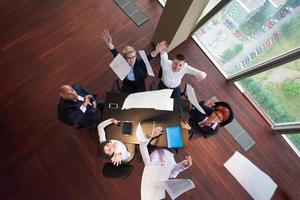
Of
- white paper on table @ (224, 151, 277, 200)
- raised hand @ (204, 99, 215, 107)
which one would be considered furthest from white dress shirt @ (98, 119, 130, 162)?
white paper on table @ (224, 151, 277, 200)

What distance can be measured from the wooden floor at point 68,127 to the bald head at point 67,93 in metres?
1.07

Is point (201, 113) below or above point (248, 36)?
below

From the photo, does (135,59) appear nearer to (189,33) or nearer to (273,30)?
(189,33)

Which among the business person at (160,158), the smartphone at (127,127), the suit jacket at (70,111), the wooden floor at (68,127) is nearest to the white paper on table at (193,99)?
the business person at (160,158)

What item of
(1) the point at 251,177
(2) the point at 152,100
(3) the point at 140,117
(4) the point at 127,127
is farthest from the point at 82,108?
(1) the point at 251,177

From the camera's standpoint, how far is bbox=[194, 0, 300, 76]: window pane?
316 centimetres

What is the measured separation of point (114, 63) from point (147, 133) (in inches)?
35.2

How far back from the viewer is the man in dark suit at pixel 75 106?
2.81 metres

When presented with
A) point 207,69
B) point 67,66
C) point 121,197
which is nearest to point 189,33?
point 207,69

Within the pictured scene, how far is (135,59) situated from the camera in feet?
10.6

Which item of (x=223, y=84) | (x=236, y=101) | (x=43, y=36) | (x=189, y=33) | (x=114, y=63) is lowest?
(x=236, y=101)

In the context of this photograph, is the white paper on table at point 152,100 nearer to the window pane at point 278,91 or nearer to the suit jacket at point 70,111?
the suit jacket at point 70,111

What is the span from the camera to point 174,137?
3025mm

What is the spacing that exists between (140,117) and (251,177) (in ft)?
6.19
